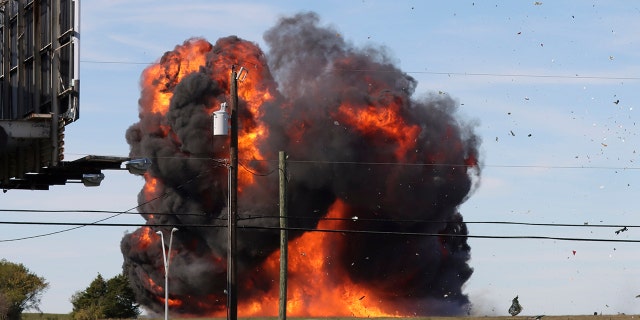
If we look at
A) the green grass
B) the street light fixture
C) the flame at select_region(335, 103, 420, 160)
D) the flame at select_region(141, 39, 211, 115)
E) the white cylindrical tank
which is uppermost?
the flame at select_region(141, 39, 211, 115)

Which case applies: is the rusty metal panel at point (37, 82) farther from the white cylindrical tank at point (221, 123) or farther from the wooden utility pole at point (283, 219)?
the wooden utility pole at point (283, 219)

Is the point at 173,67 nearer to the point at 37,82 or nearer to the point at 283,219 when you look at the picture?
the point at 283,219

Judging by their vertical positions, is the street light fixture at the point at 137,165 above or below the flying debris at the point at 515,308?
above

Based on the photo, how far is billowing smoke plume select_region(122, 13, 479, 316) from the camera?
82.8 m

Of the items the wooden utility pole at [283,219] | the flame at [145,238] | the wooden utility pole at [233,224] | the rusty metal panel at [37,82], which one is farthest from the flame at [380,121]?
the rusty metal panel at [37,82]

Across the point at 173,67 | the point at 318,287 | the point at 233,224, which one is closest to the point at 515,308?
the point at 318,287

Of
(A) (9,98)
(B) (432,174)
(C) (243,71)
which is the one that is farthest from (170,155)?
(A) (9,98)

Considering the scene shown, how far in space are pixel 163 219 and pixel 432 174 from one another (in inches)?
773

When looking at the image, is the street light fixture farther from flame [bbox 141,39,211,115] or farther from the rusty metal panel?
flame [bbox 141,39,211,115]

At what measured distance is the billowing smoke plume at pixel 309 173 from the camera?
271 ft

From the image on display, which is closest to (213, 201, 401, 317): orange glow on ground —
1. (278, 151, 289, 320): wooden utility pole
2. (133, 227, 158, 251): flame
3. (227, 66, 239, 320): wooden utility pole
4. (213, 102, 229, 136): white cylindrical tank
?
(133, 227, 158, 251): flame

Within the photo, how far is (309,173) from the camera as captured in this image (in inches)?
3317

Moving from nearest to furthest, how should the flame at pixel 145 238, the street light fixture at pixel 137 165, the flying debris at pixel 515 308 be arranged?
the street light fixture at pixel 137 165 → the flying debris at pixel 515 308 → the flame at pixel 145 238

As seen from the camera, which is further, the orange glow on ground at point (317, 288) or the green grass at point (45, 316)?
the green grass at point (45, 316)
